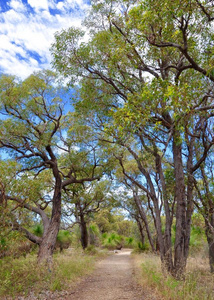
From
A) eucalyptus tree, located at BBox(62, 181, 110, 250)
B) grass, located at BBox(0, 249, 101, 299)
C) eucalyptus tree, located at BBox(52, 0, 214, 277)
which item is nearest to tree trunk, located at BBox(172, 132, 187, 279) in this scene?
eucalyptus tree, located at BBox(52, 0, 214, 277)

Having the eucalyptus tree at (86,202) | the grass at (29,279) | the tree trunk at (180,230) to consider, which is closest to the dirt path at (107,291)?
the grass at (29,279)

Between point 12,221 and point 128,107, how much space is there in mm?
3966

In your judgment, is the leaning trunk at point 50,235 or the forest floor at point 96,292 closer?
the forest floor at point 96,292

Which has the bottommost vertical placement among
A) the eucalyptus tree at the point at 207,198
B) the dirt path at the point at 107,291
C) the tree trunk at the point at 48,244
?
the dirt path at the point at 107,291

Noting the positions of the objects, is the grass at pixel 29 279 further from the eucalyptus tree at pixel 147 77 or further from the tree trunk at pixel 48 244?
the eucalyptus tree at pixel 147 77

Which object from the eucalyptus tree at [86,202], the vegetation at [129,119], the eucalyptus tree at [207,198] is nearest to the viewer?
the vegetation at [129,119]

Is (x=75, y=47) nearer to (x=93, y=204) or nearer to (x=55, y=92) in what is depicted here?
(x=55, y=92)

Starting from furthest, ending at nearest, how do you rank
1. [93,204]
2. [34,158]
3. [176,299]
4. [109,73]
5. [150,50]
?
[93,204], [34,158], [109,73], [150,50], [176,299]

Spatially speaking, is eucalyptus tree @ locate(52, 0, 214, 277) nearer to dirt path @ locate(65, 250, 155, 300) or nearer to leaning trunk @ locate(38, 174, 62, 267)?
dirt path @ locate(65, 250, 155, 300)

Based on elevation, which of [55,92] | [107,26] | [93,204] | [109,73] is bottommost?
[93,204]

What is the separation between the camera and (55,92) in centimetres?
1079

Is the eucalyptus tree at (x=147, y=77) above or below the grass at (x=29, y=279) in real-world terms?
above

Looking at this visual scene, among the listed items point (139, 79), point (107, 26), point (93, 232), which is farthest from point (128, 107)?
point (93, 232)

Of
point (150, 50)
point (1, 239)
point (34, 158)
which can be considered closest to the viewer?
point (1, 239)
